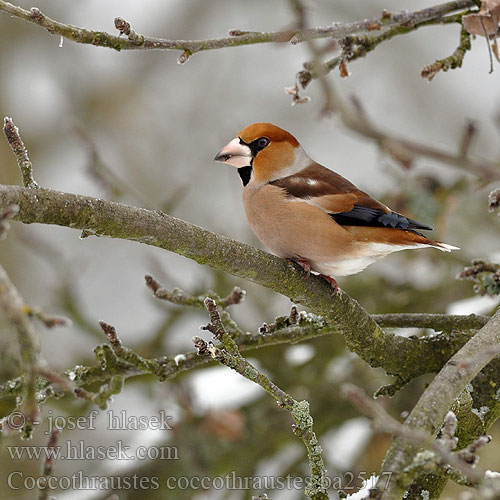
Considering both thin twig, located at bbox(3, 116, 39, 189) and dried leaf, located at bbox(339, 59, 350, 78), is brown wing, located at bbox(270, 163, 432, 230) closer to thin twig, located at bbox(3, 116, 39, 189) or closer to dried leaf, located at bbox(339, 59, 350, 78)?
dried leaf, located at bbox(339, 59, 350, 78)

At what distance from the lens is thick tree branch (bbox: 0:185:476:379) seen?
7.14ft

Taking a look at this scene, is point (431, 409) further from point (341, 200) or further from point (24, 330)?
point (341, 200)

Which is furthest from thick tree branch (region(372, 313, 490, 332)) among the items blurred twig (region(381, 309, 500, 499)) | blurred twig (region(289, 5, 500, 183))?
blurred twig (region(381, 309, 500, 499))

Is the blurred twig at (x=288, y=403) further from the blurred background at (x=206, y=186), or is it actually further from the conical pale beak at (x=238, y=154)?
the blurred background at (x=206, y=186)

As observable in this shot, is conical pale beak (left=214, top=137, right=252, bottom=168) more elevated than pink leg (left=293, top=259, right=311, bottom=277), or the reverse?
conical pale beak (left=214, top=137, right=252, bottom=168)

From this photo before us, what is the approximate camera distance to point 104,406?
3.16m

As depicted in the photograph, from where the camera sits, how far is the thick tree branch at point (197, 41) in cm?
258

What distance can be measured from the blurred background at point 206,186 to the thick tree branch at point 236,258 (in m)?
1.66

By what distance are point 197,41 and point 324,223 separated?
1076 millimetres

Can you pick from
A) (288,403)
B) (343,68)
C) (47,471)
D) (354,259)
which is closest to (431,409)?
(288,403)

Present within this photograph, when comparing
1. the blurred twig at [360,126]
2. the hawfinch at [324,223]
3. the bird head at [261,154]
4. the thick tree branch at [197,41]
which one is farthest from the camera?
the bird head at [261,154]

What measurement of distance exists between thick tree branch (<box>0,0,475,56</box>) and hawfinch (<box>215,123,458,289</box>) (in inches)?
33.0

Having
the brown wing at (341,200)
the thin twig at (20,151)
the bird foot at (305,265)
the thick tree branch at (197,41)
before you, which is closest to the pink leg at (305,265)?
the bird foot at (305,265)

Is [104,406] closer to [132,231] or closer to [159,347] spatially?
[132,231]
